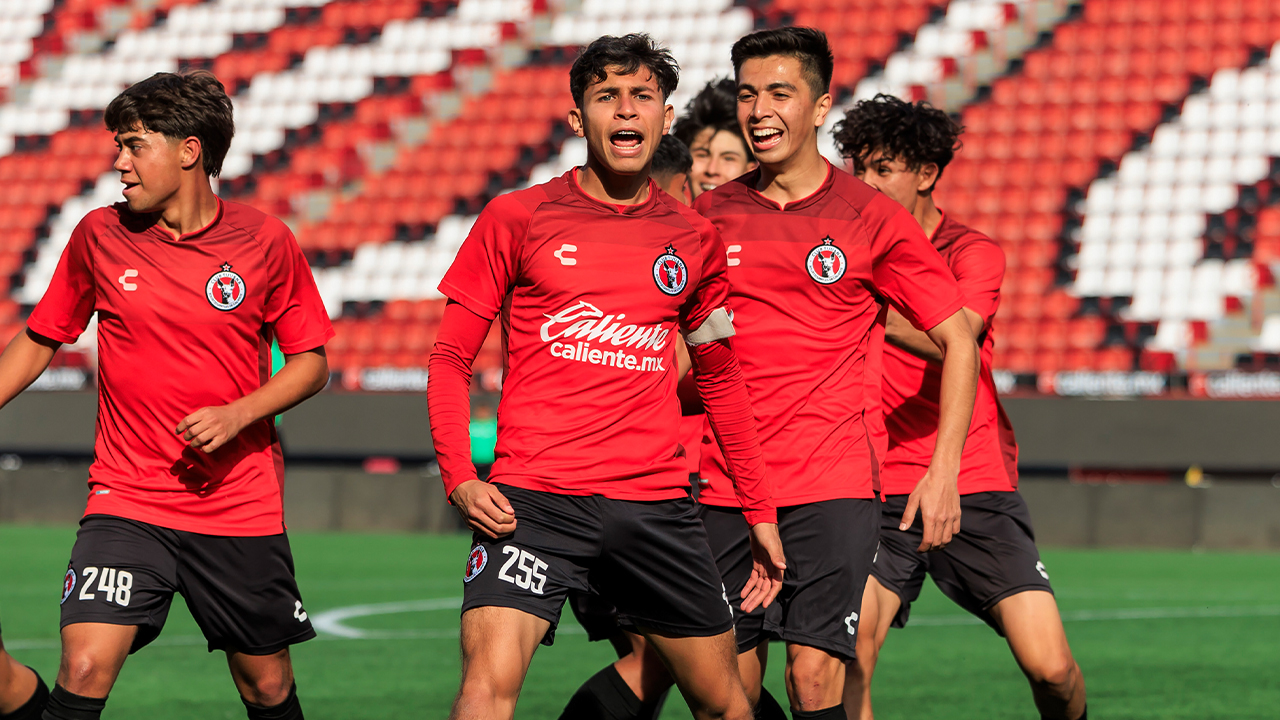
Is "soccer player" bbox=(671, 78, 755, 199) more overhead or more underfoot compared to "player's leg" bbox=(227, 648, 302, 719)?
more overhead

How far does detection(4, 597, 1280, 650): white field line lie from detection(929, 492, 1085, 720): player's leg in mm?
3823

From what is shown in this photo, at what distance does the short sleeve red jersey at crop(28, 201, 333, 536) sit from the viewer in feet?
14.0

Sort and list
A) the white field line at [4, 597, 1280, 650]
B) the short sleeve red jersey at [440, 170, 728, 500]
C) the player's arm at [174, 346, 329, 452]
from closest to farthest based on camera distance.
Answer: the short sleeve red jersey at [440, 170, 728, 500]
the player's arm at [174, 346, 329, 452]
the white field line at [4, 597, 1280, 650]

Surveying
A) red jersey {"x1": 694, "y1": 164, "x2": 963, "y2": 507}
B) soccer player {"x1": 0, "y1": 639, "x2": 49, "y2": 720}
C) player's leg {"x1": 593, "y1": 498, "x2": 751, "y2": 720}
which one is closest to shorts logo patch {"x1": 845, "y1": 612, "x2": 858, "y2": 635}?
red jersey {"x1": 694, "y1": 164, "x2": 963, "y2": 507}

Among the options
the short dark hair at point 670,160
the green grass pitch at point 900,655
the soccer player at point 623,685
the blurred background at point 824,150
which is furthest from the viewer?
the blurred background at point 824,150

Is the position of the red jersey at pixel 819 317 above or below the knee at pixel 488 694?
above

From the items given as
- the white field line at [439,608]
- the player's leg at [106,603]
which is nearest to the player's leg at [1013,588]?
the player's leg at [106,603]

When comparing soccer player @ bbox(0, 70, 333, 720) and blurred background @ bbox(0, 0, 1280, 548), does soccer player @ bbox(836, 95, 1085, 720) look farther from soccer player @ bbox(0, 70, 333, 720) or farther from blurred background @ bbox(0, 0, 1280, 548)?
blurred background @ bbox(0, 0, 1280, 548)

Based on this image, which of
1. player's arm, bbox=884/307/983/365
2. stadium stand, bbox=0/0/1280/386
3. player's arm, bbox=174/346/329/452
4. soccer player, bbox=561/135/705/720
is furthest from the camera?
stadium stand, bbox=0/0/1280/386

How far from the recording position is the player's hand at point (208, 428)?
4.09m

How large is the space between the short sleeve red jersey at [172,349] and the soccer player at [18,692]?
61 cm

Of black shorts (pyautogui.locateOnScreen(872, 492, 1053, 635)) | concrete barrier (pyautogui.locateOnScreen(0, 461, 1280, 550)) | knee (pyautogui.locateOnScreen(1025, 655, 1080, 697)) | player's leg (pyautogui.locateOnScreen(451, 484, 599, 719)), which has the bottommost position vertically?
concrete barrier (pyautogui.locateOnScreen(0, 461, 1280, 550))

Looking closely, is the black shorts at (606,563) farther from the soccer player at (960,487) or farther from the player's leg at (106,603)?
the soccer player at (960,487)

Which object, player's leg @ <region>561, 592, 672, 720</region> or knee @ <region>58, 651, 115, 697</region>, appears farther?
player's leg @ <region>561, 592, 672, 720</region>
